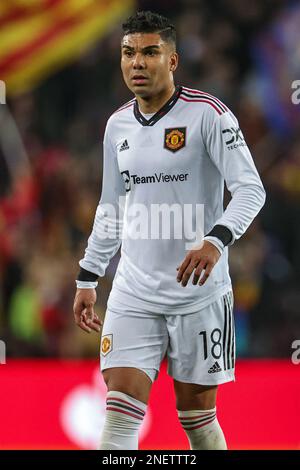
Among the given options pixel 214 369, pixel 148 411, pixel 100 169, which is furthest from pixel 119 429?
pixel 100 169

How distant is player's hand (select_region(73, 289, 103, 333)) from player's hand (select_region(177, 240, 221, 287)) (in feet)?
2.16

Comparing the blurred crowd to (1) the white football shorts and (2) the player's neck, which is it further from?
(2) the player's neck

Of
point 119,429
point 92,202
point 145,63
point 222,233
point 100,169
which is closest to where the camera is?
point 222,233

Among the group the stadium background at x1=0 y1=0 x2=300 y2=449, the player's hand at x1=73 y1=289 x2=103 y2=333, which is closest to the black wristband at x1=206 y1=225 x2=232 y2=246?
the player's hand at x1=73 y1=289 x2=103 y2=333

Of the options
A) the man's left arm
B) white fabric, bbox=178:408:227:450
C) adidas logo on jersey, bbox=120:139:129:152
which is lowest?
white fabric, bbox=178:408:227:450

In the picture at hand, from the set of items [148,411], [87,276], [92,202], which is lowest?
[148,411]

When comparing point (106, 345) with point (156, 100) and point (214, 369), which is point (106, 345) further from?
point (156, 100)

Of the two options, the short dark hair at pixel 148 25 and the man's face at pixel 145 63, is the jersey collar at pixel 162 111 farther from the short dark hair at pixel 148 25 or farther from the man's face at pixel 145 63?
the short dark hair at pixel 148 25

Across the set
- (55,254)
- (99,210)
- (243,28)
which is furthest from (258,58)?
(99,210)

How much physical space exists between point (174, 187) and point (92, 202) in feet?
13.3

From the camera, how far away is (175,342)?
4020 millimetres

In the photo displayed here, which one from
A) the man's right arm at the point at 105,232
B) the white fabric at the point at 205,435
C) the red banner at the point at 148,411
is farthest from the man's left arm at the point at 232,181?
the red banner at the point at 148,411

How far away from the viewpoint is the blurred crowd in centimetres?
745

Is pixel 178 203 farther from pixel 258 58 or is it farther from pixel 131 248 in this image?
pixel 258 58
